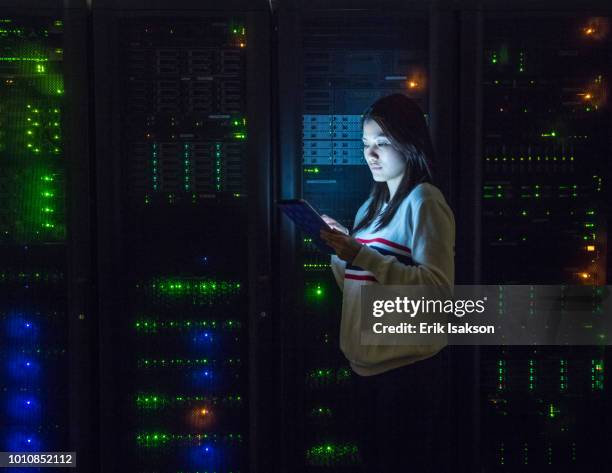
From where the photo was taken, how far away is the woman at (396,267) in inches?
84.4

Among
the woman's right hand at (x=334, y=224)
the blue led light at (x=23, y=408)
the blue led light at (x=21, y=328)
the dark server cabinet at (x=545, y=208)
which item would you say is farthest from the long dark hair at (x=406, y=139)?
the blue led light at (x=23, y=408)

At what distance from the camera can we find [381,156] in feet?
7.27

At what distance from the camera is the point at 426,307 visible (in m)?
2.24

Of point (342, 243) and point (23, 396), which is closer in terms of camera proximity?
point (342, 243)

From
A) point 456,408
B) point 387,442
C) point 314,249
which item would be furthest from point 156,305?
point 456,408

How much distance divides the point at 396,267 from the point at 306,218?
0.38 meters

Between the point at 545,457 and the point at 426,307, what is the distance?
789 millimetres

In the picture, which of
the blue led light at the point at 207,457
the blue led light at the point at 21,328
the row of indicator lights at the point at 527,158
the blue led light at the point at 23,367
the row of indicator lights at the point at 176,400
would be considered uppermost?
the row of indicator lights at the point at 527,158

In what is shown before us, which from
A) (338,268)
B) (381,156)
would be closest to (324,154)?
(381,156)

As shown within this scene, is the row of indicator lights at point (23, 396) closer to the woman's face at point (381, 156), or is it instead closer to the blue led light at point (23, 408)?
the blue led light at point (23, 408)

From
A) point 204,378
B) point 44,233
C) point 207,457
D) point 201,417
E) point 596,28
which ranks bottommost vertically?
point 207,457

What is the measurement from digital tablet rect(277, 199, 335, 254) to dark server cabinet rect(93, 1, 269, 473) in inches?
5.0

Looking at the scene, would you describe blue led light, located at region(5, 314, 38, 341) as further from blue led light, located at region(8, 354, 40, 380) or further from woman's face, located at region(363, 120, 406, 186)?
woman's face, located at region(363, 120, 406, 186)

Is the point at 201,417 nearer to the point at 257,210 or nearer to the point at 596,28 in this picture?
the point at 257,210
